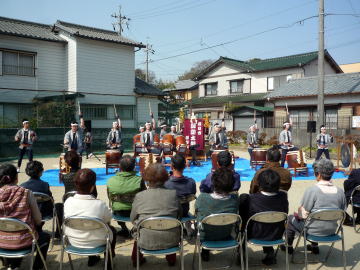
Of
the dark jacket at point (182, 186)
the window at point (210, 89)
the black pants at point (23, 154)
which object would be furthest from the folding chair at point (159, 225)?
the window at point (210, 89)

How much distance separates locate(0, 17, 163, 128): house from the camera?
15594mm

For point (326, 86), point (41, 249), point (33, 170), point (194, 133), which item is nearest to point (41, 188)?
point (33, 170)

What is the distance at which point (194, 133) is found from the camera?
12.0m

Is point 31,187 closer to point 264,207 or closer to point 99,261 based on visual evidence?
point 99,261

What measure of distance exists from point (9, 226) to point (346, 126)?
17626 mm

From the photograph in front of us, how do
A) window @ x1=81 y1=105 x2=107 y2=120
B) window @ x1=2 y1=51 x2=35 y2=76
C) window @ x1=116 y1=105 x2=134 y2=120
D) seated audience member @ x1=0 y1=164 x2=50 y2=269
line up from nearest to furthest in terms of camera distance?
seated audience member @ x1=0 y1=164 x2=50 y2=269
window @ x1=2 y1=51 x2=35 y2=76
window @ x1=81 y1=105 x2=107 y2=120
window @ x1=116 y1=105 x2=134 y2=120

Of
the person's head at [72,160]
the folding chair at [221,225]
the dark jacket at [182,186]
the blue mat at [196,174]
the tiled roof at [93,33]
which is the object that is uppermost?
the tiled roof at [93,33]

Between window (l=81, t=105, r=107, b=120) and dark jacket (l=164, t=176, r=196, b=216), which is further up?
window (l=81, t=105, r=107, b=120)

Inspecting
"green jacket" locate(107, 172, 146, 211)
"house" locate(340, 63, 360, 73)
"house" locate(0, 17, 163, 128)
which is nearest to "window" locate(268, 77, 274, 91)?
"house" locate(0, 17, 163, 128)

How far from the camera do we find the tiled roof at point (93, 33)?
17092 millimetres

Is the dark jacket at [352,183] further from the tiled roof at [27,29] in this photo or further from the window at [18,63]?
the window at [18,63]

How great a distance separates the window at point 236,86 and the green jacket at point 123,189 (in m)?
23.9

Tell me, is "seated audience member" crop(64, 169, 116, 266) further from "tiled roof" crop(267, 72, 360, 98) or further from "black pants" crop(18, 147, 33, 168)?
"tiled roof" crop(267, 72, 360, 98)

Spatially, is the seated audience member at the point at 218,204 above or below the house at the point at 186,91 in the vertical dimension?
below
